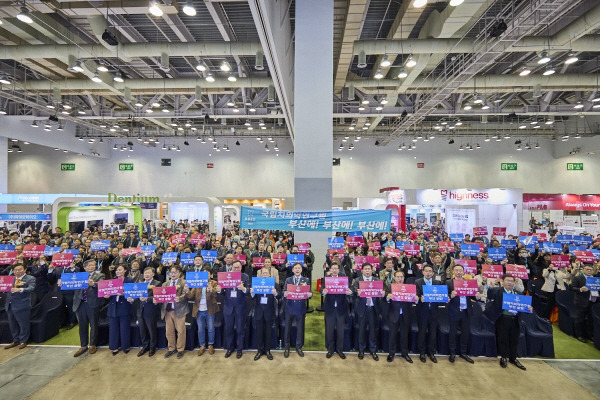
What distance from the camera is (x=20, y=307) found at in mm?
5926

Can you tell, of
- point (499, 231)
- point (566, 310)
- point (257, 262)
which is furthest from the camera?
point (499, 231)

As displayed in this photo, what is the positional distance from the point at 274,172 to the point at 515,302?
1970cm

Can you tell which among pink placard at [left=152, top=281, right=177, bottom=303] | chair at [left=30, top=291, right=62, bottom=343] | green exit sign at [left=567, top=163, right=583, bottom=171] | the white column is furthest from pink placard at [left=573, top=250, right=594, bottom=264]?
green exit sign at [left=567, top=163, right=583, bottom=171]

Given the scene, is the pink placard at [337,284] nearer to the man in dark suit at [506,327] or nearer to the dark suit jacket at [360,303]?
the dark suit jacket at [360,303]

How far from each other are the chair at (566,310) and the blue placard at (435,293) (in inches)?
141

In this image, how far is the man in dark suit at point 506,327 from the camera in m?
5.34

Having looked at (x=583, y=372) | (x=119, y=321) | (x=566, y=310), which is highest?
(x=119, y=321)

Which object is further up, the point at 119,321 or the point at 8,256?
the point at 8,256

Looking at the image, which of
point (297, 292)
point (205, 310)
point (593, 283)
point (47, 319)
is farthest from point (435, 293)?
point (47, 319)

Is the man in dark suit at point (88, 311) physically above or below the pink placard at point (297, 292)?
below

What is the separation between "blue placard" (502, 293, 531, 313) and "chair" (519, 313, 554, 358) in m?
0.96

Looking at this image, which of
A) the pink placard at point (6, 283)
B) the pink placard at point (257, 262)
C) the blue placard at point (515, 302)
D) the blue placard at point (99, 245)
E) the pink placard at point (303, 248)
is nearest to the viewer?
the blue placard at point (515, 302)

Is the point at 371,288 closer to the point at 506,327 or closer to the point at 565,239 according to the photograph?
the point at 506,327

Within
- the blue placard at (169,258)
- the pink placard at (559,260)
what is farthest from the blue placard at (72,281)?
the pink placard at (559,260)
